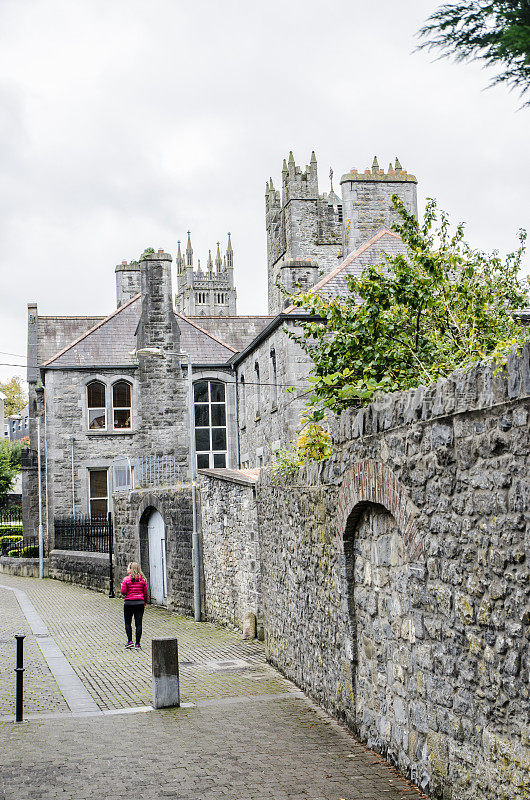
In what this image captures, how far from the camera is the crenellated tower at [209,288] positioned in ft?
326

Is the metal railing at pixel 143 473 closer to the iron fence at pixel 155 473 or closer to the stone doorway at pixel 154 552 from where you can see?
the iron fence at pixel 155 473

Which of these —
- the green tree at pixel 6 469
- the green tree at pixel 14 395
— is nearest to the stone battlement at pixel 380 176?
the green tree at pixel 6 469

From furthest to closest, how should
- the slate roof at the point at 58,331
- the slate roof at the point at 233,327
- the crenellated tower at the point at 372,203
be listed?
the slate roof at the point at 233,327, the slate roof at the point at 58,331, the crenellated tower at the point at 372,203

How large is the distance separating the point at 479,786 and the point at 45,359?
102 feet

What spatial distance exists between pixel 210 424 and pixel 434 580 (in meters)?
25.7

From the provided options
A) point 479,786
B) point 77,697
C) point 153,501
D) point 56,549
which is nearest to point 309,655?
point 77,697

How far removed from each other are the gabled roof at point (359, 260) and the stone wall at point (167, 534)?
5887 mm

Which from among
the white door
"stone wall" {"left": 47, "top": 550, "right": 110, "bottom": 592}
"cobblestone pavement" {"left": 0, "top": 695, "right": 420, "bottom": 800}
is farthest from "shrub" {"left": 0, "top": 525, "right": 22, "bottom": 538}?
"cobblestone pavement" {"left": 0, "top": 695, "right": 420, "bottom": 800}

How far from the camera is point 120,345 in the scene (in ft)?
107

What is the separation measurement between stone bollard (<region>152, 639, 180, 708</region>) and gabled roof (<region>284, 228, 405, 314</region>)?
13.5 meters

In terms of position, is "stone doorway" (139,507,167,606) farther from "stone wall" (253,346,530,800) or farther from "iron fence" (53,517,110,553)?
"stone wall" (253,346,530,800)

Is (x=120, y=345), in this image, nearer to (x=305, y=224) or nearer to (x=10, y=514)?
(x=10, y=514)

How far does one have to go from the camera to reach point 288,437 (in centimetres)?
2334

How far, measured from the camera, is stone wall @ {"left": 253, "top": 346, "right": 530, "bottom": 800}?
527cm
